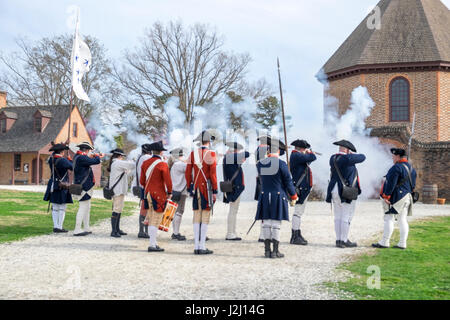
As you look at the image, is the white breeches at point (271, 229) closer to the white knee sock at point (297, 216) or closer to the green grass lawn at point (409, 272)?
the green grass lawn at point (409, 272)

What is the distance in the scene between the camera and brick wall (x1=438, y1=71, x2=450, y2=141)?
2364 cm

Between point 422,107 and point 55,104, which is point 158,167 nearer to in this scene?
point 422,107

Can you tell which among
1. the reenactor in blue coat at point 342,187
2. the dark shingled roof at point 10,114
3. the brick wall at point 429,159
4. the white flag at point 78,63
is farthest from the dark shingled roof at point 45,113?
the reenactor in blue coat at point 342,187

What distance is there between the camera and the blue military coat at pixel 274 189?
732cm

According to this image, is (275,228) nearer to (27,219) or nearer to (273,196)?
(273,196)

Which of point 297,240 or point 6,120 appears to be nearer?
point 297,240

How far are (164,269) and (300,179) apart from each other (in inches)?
141

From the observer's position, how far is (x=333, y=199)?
8523 millimetres

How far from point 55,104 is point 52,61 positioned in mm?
4297

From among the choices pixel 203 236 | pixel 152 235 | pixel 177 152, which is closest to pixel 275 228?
pixel 203 236

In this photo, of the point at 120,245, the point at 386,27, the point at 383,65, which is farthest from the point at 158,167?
the point at 386,27

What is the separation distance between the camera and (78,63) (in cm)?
1554

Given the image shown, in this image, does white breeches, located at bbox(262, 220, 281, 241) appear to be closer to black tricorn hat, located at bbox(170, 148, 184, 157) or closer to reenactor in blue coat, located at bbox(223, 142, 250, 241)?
reenactor in blue coat, located at bbox(223, 142, 250, 241)

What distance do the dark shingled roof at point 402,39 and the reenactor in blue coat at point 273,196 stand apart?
1884cm
